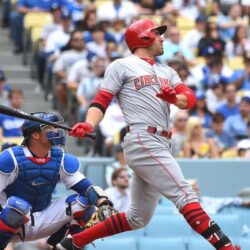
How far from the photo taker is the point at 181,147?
41.8 feet

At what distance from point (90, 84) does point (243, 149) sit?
2.20 meters

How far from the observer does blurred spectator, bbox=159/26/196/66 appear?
1511 centimetres

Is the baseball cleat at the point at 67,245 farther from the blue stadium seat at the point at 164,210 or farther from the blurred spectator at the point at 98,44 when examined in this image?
the blurred spectator at the point at 98,44

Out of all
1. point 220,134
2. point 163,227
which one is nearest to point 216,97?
point 220,134

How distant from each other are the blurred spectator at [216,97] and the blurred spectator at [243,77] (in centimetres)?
63

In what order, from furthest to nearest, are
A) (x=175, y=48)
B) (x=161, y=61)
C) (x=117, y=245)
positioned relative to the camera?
(x=175, y=48)
(x=161, y=61)
(x=117, y=245)

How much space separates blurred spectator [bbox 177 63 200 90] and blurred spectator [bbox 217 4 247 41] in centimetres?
218

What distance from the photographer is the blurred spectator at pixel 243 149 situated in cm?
1259

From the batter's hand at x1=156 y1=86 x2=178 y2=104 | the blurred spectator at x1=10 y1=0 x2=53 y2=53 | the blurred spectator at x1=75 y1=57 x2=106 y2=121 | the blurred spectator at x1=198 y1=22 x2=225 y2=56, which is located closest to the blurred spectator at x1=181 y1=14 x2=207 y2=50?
the blurred spectator at x1=198 y1=22 x2=225 y2=56

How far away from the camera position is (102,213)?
8.24 meters

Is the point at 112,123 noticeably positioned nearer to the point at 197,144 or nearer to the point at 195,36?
the point at 197,144

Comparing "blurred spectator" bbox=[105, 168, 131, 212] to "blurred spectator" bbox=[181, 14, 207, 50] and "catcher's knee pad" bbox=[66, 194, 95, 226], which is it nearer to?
"catcher's knee pad" bbox=[66, 194, 95, 226]

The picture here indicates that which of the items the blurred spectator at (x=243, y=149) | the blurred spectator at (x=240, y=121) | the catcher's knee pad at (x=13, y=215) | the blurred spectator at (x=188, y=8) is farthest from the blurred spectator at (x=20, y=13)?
the catcher's knee pad at (x=13, y=215)

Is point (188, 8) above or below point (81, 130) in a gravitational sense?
below
